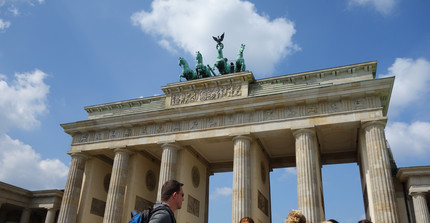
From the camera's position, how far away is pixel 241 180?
21.6 metres

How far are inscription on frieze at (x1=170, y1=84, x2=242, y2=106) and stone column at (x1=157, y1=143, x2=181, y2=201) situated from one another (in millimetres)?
3197

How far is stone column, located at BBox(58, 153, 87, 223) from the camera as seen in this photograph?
83.3 ft

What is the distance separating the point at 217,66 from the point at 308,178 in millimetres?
10753

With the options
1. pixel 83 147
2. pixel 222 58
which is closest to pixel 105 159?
pixel 83 147

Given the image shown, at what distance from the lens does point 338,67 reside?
23219 millimetres

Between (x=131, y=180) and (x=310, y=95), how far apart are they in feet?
44.5

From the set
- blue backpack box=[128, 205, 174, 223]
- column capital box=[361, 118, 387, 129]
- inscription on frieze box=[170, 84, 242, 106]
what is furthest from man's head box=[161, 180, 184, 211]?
inscription on frieze box=[170, 84, 242, 106]

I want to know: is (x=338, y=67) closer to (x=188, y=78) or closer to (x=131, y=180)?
(x=188, y=78)

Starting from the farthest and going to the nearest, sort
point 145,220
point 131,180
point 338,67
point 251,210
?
point 131,180 → point 338,67 → point 251,210 → point 145,220

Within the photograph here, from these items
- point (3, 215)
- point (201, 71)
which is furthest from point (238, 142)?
point (3, 215)

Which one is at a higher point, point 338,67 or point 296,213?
point 338,67

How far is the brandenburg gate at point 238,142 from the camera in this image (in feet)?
67.5

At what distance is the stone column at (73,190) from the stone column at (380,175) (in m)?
19.4

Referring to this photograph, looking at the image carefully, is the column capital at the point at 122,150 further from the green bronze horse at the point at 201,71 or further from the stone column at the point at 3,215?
the stone column at the point at 3,215
